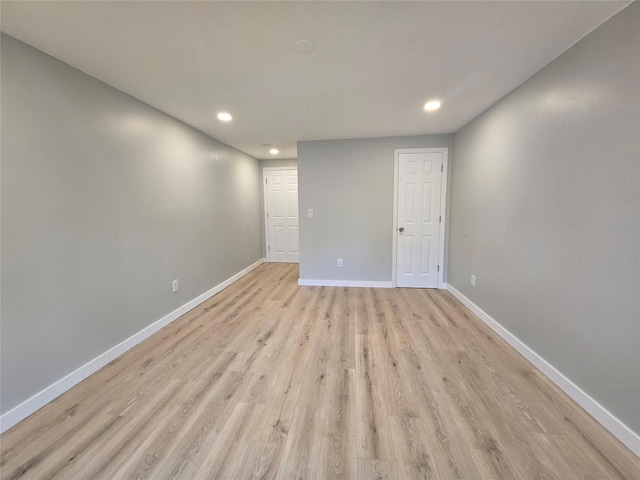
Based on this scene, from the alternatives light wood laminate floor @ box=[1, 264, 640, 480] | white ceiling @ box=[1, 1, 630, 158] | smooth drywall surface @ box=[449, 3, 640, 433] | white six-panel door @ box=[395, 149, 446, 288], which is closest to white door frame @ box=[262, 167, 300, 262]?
white six-panel door @ box=[395, 149, 446, 288]

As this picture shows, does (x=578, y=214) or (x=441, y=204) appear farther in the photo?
(x=441, y=204)

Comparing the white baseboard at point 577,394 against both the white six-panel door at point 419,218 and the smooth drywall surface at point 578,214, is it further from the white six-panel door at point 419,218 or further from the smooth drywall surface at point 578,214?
the white six-panel door at point 419,218

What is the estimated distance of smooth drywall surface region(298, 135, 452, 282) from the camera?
12.2 ft

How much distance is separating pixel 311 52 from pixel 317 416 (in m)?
2.28

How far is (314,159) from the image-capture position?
383 cm

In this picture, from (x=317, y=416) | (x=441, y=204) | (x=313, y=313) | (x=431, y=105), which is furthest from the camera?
(x=441, y=204)

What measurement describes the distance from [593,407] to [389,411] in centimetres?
119

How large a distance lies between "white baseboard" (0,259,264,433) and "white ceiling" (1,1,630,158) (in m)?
2.15

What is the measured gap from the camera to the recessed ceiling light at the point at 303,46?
1530 millimetres

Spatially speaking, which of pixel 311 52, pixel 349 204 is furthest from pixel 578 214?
pixel 349 204

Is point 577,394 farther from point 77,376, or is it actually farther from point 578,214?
point 77,376

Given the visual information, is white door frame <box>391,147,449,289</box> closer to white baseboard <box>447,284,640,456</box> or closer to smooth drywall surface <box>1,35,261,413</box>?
white baseboard <box>447,284,640,456</box>

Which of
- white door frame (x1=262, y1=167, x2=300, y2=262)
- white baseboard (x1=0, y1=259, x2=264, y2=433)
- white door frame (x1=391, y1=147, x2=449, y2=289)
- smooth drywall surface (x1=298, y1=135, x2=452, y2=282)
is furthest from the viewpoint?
white door frame (x1=262, y1=167, x2=300, y2=262)

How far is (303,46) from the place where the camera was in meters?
1.57
